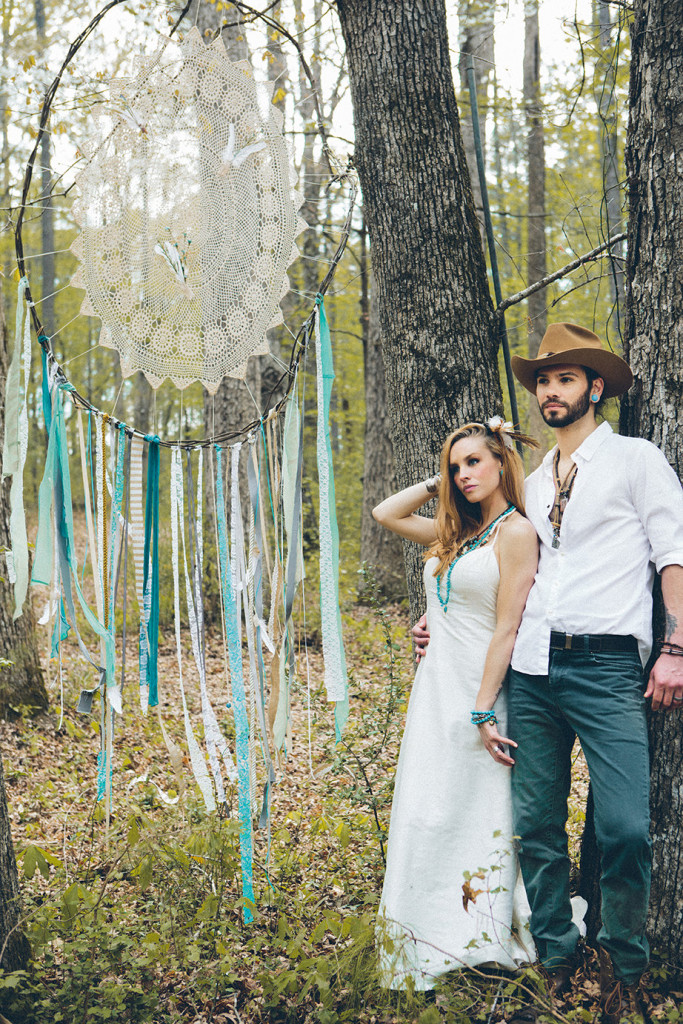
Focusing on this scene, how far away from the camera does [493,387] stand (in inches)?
120

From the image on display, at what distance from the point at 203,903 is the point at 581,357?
2341mm

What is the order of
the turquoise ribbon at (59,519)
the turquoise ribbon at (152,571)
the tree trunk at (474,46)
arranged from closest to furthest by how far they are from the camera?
the turquoise ribbon at (59,519) → the turquoise ribbon at (152,571) → the tree trunk at (474,46)

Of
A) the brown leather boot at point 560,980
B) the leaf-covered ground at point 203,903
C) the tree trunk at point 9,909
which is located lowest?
the leaf-covered ground at point 203,903

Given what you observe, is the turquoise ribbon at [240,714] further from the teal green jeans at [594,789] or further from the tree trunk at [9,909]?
the teal green jeans at [594,789]

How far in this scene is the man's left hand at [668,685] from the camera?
2252 mm

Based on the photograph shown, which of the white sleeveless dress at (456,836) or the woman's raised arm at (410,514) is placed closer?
the white sleeveless dress at (456,836)

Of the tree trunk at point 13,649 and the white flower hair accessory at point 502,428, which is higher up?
the white flower hair accessory at point 502,428

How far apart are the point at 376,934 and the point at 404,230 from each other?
2414mm

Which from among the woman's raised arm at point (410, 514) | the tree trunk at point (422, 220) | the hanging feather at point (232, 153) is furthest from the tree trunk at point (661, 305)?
the hanging feather at point (232, 153)

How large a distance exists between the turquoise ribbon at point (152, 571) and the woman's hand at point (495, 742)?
1170mm

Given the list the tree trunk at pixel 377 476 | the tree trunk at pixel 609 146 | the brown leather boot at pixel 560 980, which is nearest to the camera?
the brown leather boot at pixel 560 980

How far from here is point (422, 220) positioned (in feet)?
9.84

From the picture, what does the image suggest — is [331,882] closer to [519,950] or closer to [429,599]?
[519,950]

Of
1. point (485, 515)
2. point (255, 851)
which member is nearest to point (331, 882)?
point (255, 851)
